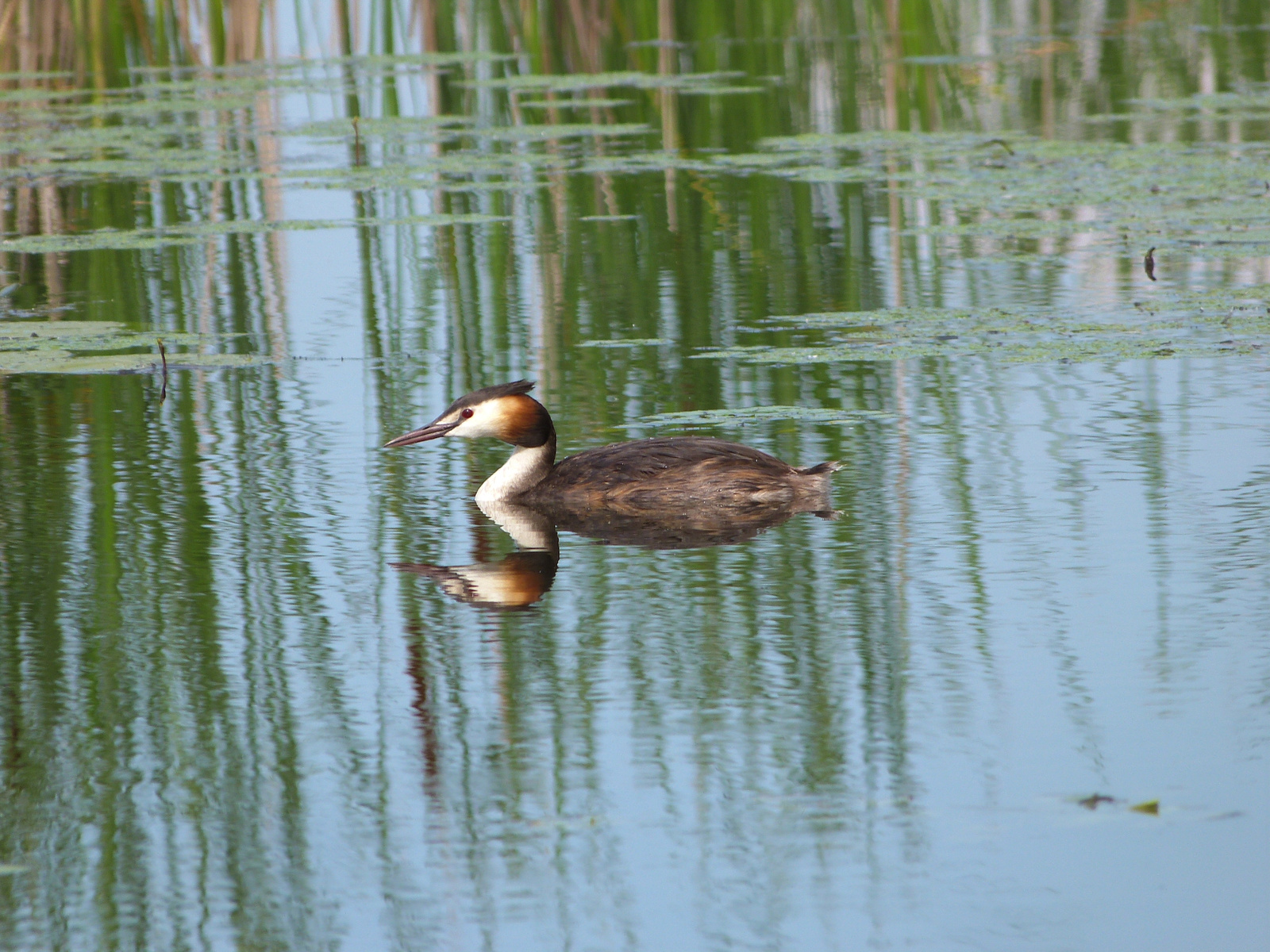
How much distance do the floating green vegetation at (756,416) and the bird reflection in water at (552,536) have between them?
747 mm

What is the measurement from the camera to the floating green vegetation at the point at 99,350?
7.95 m

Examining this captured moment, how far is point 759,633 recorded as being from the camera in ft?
16.1

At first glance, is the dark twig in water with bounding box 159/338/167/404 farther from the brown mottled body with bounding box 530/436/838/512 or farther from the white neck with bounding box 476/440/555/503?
the brown mottled body with bounding box 530/436/838/512

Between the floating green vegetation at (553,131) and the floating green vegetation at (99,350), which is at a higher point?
the floating green vegetation at (553,131)

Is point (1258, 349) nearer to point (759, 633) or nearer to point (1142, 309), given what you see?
point (1142, 309)

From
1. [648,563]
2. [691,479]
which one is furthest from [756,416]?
[648,563]

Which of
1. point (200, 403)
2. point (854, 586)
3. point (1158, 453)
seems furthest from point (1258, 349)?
point (200, 403)

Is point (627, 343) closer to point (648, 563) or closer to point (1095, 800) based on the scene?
point (648, 563)

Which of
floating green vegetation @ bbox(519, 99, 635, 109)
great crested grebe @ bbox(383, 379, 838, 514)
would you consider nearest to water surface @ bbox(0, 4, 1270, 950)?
great crested grebe @ bbox(383, 379, 838, 514)

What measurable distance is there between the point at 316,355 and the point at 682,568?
10.3 feet

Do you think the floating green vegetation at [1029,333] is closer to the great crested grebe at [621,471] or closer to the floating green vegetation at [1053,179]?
the floating green vegetation at [1053,179]

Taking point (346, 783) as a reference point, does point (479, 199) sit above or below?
above

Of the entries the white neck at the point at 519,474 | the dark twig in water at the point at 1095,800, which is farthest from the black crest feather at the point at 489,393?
the dark twig in water at the point at 1095,800

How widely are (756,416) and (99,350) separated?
9.79 ft
